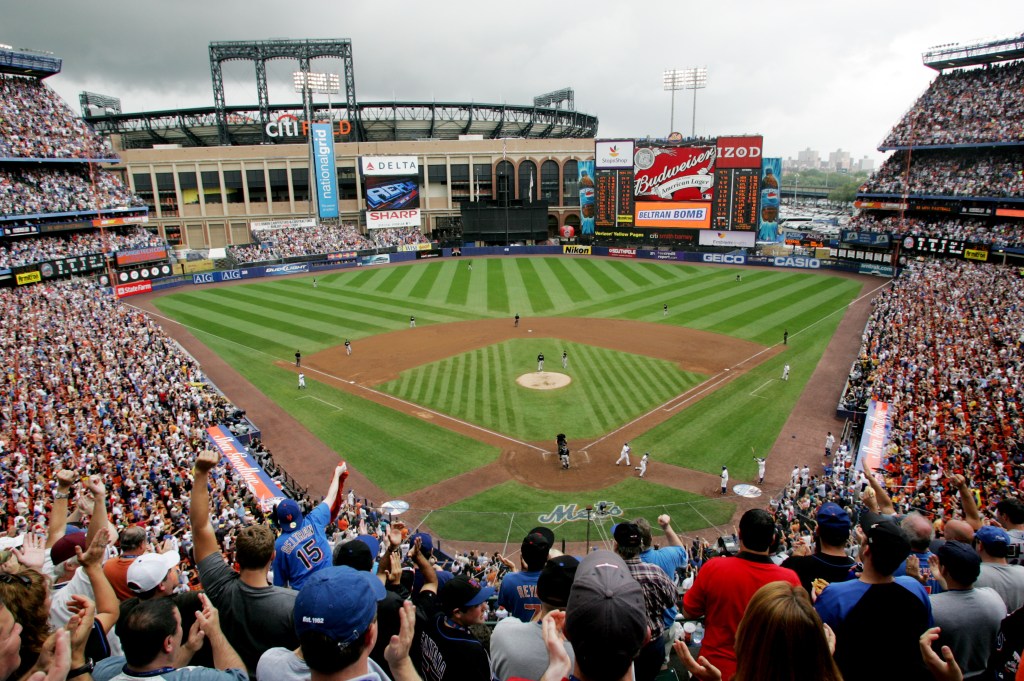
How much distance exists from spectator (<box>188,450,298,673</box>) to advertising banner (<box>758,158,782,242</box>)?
214 feet

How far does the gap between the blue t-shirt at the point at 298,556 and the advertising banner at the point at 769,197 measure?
6431 cm

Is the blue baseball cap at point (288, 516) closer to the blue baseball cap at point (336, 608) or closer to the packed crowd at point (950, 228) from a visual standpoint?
the blue baseball cap at point (336, 608)

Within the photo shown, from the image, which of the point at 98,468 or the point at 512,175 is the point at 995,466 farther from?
the point at 512,175

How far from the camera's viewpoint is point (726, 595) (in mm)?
4785

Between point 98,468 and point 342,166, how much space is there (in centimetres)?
6626

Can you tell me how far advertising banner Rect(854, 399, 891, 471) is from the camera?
20.0 meters

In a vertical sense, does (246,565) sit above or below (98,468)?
above

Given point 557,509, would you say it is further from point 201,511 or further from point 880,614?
point 880,614

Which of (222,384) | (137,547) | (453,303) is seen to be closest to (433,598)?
(137,547)

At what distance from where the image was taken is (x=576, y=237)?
78.6 metres

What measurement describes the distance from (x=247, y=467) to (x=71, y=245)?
139 feet

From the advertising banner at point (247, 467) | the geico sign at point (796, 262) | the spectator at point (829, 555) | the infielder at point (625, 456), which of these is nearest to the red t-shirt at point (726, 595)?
the spectator at point (829, 555)

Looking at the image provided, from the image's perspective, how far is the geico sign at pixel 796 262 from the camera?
Answer: 204 ft

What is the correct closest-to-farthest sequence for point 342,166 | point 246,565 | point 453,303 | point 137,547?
1. point 246,565
2. point 137,547
3. point 453,303
4. point 342,166
